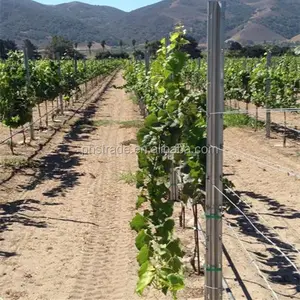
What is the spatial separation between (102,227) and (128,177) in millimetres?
2554

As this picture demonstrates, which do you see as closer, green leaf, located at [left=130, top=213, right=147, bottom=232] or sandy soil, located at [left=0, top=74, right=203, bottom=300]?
green leaf, located at [left=130, top=213, right=147, bottom=232]

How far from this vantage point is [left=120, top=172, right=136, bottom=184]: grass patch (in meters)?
8.91

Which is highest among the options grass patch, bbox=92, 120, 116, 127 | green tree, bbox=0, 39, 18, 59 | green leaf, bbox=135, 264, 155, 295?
green tree, bbox=0, 39, 18, 59

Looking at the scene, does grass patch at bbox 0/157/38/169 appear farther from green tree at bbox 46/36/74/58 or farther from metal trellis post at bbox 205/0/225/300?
green tree at bbox 46/36/74/58

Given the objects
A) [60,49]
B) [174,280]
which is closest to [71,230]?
[174,280]

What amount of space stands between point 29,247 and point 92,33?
195 metres

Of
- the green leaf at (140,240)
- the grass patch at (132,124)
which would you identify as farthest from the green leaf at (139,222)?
the grass patch at (132,124)

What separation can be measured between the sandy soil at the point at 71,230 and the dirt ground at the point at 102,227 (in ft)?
0.04

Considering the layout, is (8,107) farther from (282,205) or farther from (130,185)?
(282,205)

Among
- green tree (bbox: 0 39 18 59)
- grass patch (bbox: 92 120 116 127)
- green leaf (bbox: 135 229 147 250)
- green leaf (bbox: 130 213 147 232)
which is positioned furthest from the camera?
green tree (bbox: 0 39 18 59)

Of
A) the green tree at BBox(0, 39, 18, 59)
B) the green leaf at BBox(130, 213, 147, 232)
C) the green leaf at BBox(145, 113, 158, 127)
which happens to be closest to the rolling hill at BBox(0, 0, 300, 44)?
the green tree at BBox(0, 39, 18, 59)

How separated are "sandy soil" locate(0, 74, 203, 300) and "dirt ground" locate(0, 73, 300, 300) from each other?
12 mm

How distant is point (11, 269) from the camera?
5.25 metres

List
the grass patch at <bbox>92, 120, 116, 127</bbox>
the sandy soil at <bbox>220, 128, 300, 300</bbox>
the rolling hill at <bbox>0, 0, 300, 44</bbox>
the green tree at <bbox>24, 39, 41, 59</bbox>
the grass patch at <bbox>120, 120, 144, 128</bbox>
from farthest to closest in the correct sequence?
1. the rolling hill at <bbox>0, 0, 300, 44</bbox>
2. the grass patch at <bbox>92, 120, 116, 127</bbox>
3. the grass patch at <bbox>120, 120, 144, 128</bbox>
4. the green tree at <bbox>24, 39, 41, 59</bbox>
5. the sandy soil at <bbox>220, 128, 300, 300</bbox>
